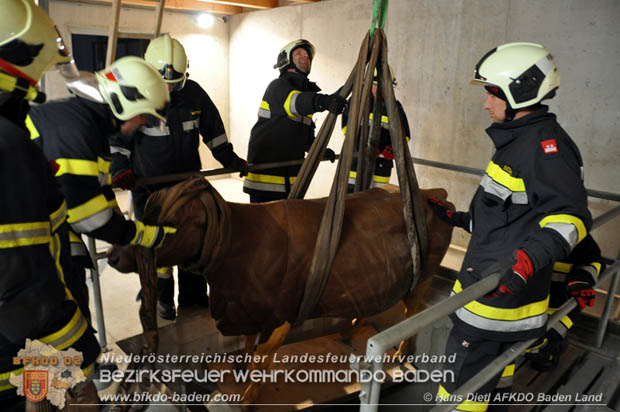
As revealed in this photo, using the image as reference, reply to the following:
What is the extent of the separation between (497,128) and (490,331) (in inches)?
32.5

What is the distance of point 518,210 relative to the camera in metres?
1.80

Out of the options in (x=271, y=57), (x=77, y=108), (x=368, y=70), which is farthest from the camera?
(x=271, y=57)

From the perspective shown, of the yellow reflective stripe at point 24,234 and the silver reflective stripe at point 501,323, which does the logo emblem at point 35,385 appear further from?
the silver reflective stripe at point 501,323

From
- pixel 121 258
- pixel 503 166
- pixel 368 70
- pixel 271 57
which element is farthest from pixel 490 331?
pixel 271 57

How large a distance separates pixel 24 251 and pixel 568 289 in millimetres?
2255

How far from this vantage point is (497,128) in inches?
74.9

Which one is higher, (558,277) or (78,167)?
(78,167)

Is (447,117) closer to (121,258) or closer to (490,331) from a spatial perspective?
(490,331)

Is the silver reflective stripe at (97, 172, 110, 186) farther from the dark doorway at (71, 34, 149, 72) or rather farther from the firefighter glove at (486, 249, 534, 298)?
the dark doorway at (71, 34, 149, 72)

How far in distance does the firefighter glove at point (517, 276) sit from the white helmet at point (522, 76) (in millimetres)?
627

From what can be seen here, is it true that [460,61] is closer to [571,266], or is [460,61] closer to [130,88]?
[571,266]

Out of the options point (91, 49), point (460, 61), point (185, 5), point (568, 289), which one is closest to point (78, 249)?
point (568, 289)

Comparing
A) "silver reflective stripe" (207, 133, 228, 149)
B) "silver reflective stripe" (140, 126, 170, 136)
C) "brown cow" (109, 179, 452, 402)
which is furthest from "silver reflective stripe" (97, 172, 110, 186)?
"silver reflective stripe" (207, 133, 228, 149)

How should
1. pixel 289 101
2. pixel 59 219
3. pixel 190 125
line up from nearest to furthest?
pixel 59 219 < pixel 190 125 < pixel 289 101
